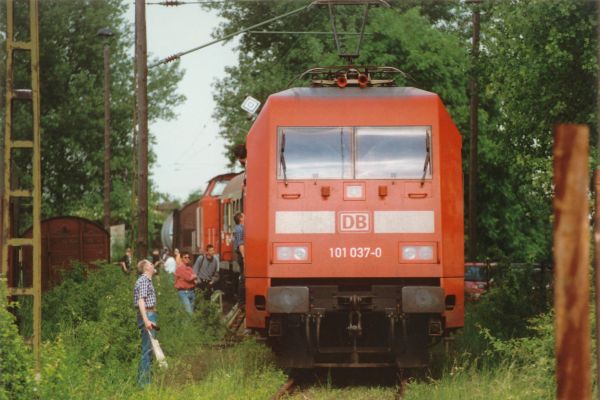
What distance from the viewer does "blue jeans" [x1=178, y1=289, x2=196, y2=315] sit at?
21094 millimetres

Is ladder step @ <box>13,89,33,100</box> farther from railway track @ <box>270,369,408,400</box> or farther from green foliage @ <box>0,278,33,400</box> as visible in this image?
railway track @ <box>270,369,408,400</box>

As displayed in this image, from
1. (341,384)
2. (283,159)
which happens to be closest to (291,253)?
(283,159)

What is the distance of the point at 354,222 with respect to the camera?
12.8m

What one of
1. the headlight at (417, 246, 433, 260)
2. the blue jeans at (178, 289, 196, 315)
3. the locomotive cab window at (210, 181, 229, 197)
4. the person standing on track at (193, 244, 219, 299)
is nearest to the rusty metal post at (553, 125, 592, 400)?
the headlight at (417, 246, 433, 260)

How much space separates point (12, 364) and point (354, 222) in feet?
17.0

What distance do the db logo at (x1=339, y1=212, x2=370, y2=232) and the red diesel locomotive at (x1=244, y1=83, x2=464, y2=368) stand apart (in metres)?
0.01

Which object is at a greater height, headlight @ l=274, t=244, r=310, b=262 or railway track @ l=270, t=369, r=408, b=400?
headlight @ l=274, t=244, r=310, b=262

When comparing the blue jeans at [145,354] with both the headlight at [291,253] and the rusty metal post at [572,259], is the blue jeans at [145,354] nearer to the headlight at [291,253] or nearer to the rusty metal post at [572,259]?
the headlight at [291,253]

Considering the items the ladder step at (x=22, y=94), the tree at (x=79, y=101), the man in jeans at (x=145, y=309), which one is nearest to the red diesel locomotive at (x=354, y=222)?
the man in jeans at (x=145, y=309)

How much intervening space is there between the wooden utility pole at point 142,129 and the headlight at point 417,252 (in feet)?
27.2

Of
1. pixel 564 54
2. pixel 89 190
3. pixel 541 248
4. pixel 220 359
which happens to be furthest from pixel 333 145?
pixel 89 190

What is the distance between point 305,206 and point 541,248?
28.0 metres

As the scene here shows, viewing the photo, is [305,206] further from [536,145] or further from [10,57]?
[536,145]

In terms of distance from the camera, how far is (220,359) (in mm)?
15188
